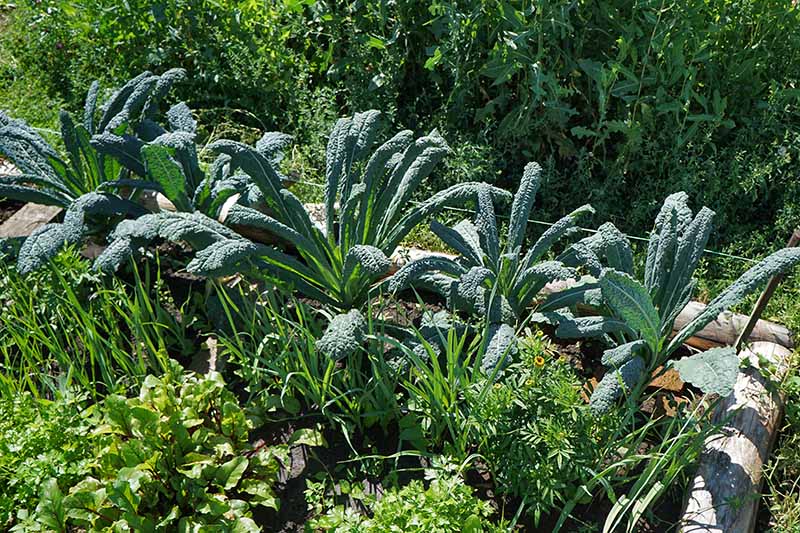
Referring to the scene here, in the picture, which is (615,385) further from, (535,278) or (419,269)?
(419,269)

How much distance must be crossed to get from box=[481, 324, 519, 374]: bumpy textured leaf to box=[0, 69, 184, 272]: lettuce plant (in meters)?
1.57

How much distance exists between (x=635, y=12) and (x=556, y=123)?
23.9 inches

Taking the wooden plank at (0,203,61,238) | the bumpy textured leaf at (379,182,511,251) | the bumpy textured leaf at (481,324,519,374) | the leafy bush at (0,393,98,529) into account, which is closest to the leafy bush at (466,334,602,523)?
the bumpy textured leaf at (481,324,519,374)

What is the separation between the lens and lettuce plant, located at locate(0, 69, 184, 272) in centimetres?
334

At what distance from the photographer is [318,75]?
15.6ft

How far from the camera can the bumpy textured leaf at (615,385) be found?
2613 mm

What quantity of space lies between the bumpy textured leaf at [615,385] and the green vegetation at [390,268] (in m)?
0.01

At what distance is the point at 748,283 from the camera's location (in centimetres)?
272

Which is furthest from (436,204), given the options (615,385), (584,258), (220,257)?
(615,385)

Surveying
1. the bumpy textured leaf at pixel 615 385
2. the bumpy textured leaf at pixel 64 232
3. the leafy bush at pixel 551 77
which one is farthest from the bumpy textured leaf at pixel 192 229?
the bumpy textured leaf at pixel 615 385

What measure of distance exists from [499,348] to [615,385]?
39 centimetres

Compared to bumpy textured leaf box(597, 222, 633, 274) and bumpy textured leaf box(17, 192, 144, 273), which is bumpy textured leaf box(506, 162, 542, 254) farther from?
bumpy textured leaf box(17, 192, 144, 273)

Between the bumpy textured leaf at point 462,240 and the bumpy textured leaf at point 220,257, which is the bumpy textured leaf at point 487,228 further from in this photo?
the bumpy textured leaf at point 220,257

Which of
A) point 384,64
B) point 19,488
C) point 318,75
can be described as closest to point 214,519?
point 19,488
